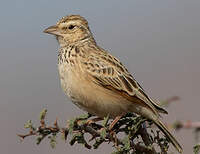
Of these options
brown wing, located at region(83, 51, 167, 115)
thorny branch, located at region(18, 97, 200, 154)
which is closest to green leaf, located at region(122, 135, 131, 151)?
thorny branch, located at region(18, 97, 200, 154)

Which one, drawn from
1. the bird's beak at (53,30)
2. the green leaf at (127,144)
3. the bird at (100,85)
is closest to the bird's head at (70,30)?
the bird's beak at (53,30)

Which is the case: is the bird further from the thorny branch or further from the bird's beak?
the thorny branch

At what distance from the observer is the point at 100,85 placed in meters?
5.02

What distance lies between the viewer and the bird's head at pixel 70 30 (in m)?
5.82

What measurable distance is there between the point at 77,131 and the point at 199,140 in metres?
1.69

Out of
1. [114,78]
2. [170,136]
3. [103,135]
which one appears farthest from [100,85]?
[103,135]

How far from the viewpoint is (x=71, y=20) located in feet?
19.5

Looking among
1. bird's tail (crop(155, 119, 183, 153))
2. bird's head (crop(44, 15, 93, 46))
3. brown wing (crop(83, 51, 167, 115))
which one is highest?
bird's head (crop(44, 15, 93, 46))

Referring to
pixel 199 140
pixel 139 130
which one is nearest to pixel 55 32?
pixel 139 130

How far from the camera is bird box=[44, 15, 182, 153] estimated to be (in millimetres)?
4754

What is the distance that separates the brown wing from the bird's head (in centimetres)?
59

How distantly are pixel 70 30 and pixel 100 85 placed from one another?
1319 millimetres

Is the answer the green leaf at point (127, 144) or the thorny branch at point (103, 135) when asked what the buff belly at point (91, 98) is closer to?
the thorny branch at point (103, 135)

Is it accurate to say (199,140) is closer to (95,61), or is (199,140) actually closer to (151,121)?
(151,121)
